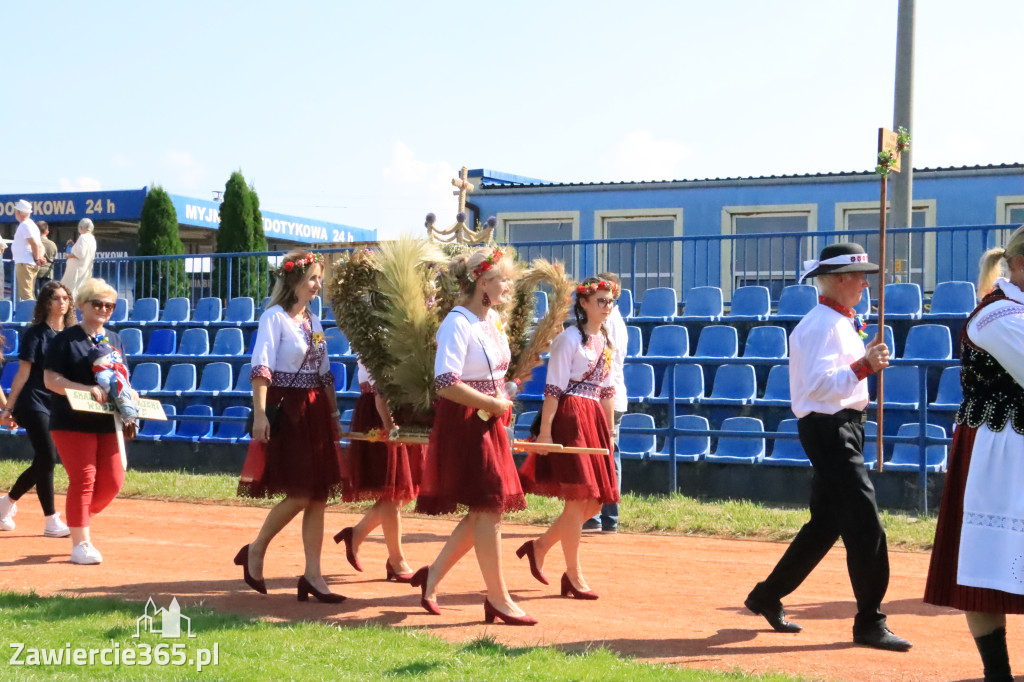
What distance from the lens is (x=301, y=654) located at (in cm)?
576

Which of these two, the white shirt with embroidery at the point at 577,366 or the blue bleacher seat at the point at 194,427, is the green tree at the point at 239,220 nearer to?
the blue bleacher seat at the point at 194,427

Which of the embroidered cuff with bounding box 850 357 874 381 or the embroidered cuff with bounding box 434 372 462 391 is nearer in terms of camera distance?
the embroidered cuff with bounding box 850 357 874 381

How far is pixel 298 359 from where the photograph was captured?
286 inches

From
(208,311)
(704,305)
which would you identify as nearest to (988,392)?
(704,305)

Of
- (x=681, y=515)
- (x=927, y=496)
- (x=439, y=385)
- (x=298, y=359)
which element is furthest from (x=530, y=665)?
(x=927, y=496)

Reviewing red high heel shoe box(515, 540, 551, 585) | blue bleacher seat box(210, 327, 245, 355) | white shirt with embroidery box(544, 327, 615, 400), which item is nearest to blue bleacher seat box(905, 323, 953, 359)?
white shirt with embroidery box(544, 327, 615, 400)

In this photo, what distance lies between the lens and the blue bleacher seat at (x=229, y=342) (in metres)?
17.1

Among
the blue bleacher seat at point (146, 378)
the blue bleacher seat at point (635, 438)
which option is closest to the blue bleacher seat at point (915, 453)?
the blue bleacher seat at point (635, 438)

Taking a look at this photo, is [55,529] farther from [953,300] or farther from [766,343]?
[953,300]

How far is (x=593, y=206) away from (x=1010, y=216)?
6.76m

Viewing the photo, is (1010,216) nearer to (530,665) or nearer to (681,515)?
(681,515)

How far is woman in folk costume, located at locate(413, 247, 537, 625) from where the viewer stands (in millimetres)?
6336

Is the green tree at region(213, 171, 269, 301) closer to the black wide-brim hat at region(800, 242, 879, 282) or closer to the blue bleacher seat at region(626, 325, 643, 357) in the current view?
the blue bleacher seat at region(626, 325, 643, 357)

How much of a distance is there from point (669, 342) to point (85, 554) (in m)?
7.57
